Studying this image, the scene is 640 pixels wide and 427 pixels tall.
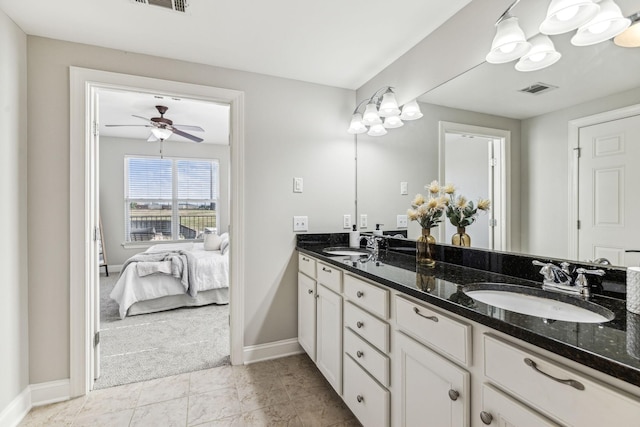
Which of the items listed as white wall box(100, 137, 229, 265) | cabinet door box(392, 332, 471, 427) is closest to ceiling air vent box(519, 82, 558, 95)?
cabinet door box(392, 332, 471, 427)

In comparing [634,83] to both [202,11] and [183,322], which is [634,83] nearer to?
[202,11]

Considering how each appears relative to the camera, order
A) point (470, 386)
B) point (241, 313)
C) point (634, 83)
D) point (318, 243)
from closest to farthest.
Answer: point (470, 386), point (634, 83), point (241, 313), point (318, 243)

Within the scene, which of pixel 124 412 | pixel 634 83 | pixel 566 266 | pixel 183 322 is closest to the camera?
pixel 634 83

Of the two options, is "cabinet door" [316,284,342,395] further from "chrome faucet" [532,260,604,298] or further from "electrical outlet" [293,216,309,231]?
"chrome faucet" [532,260,604,298]

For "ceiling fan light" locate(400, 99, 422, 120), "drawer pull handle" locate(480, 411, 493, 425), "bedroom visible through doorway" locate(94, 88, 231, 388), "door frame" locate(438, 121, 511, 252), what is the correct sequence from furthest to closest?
1. "bedroom visible through doorway" locate(94, 88, 231, 388)
2. "ceiling fan light" locate(400, 99, 422, 120)
3. "door frame" locate(438, 121, 511, 252)
4. "drawer pull handle" locate(480, 411, 493, 425)

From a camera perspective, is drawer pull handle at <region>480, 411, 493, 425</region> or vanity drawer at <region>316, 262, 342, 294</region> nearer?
Result: drawer pull handle at <region>480, 411, 493, 425</region>

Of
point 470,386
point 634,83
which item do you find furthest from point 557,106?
point 470,386

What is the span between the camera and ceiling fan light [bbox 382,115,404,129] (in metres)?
2.29

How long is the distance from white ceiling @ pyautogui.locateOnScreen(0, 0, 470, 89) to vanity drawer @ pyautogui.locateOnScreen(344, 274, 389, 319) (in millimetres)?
1445

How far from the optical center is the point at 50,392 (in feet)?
6.31

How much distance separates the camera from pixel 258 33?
6.26 ft

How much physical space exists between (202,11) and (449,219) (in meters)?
1.81

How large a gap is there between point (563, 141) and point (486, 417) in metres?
1.10

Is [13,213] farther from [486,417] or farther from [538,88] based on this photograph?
[538,88]
